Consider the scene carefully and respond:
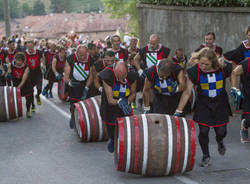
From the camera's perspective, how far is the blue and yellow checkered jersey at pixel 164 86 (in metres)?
7.36

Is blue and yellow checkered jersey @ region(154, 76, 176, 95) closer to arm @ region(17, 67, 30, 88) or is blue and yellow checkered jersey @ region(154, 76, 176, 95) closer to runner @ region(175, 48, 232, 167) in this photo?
runner @ region(175, 48, 232, 167)

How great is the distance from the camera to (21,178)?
22.2 feet

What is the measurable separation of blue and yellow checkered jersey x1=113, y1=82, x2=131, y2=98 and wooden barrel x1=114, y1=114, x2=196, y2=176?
103 cm

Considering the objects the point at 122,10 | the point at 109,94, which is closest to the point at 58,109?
the point at 109,94

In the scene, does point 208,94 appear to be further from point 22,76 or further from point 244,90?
point 22,76

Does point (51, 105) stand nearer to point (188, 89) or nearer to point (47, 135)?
point (47, 135)

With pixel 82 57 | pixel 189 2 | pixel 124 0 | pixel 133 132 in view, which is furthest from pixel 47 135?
pixel 124 0

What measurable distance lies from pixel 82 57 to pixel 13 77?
3.11 meters

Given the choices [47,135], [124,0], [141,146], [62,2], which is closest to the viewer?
[141,146]

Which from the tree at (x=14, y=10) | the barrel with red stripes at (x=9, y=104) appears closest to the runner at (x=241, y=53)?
the barrel with red stripes at (x=9, y=104)

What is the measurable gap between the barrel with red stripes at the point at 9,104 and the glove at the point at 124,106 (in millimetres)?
4659

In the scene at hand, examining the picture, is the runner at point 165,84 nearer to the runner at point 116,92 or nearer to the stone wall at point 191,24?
the runner at point 116,92

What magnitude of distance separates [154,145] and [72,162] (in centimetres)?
177

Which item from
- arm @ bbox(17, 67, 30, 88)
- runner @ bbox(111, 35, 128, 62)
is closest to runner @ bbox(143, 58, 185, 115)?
runner @ bbox(111, 35, 128, 62)
